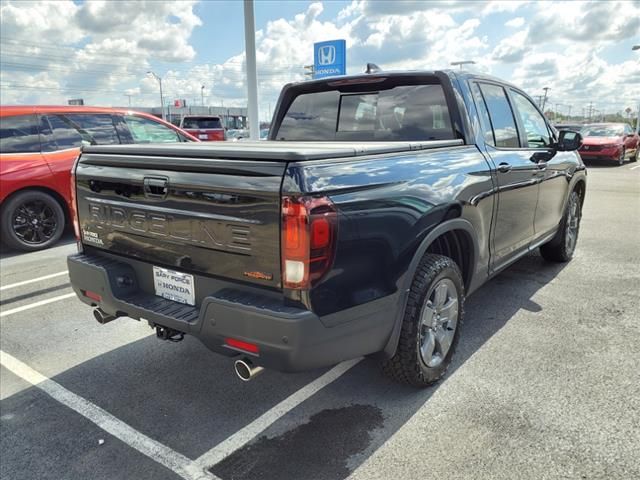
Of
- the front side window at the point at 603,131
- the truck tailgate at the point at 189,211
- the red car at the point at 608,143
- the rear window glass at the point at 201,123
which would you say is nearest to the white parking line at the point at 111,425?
the truck tailgate at the point at 189,211

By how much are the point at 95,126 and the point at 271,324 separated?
6457mm

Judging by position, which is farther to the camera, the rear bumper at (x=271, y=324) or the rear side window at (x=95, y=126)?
the rear side window at (x=95, y=126)

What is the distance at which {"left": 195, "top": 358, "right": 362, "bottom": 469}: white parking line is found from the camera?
250cm

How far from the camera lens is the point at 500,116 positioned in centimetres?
396

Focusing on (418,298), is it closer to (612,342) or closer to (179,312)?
(179,312)

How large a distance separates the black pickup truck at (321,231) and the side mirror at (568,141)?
0.98 metres

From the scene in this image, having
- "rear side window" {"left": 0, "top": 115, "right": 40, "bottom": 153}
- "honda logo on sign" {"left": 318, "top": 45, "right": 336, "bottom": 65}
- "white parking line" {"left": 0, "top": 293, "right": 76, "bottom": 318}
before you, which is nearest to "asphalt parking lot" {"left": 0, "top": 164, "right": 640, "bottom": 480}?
"white parking line" {"left": 0, "top": 293, "right": 76, "bottom": 318}

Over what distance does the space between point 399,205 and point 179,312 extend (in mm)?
1236

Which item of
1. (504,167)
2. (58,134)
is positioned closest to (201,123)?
(58,134)

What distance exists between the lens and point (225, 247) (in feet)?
7.73

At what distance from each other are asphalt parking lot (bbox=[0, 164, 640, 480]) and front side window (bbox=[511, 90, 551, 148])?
1459mm

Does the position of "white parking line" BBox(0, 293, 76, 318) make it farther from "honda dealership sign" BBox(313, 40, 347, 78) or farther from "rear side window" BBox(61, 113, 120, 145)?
"honda dealership sign" BBox(313, 40, 347, 78)

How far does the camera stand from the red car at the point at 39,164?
258 inches

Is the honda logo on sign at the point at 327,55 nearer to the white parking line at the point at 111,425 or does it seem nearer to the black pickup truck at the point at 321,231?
the black pickup truck at the point at 321,231
